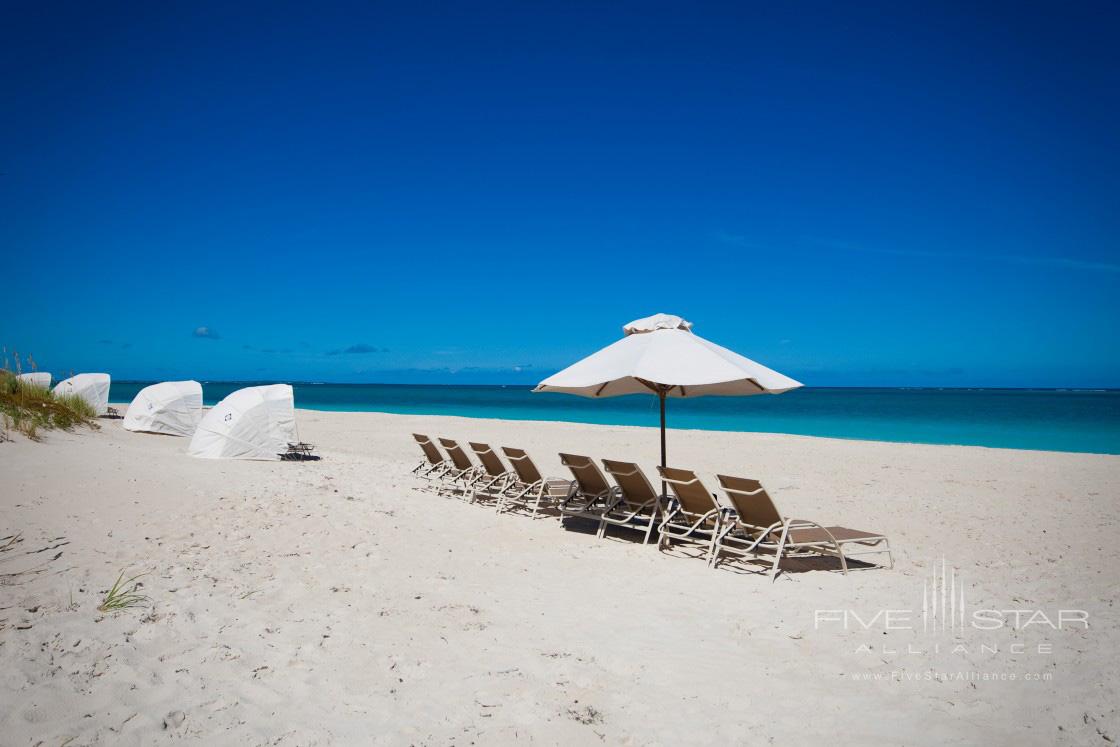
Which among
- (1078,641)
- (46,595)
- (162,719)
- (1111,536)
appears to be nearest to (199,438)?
(46,595)

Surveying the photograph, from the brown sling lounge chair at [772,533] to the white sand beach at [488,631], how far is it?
0.22 metres

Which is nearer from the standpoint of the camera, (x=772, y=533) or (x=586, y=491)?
(x=772, y=533)

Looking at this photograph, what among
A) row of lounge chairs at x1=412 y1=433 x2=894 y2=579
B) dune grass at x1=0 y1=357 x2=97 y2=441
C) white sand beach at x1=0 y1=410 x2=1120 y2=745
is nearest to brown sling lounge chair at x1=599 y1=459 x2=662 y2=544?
row of lounge chairs at x1=412 y1=433 x2=894 y2=579

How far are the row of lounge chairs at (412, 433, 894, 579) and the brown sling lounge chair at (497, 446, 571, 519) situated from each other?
0.5 inches

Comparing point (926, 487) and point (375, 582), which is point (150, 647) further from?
point (926, 487)

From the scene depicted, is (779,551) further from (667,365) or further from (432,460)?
(432,460)

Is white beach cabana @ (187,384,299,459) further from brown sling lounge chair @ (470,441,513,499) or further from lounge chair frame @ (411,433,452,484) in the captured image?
brown sling lounge chair @ (470,441,513,499)

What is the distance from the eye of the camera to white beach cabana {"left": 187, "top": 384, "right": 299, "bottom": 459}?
10.3m

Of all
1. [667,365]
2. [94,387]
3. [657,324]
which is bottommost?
[667,365]

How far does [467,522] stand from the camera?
668cm

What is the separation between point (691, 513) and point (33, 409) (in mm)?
10531

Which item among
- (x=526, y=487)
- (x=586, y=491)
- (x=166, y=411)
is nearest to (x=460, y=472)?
(x=526, y=487)

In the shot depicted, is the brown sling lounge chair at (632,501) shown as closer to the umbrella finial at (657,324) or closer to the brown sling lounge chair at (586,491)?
the brown sling lounge chair at (586,491)

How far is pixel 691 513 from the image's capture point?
5.79 m
